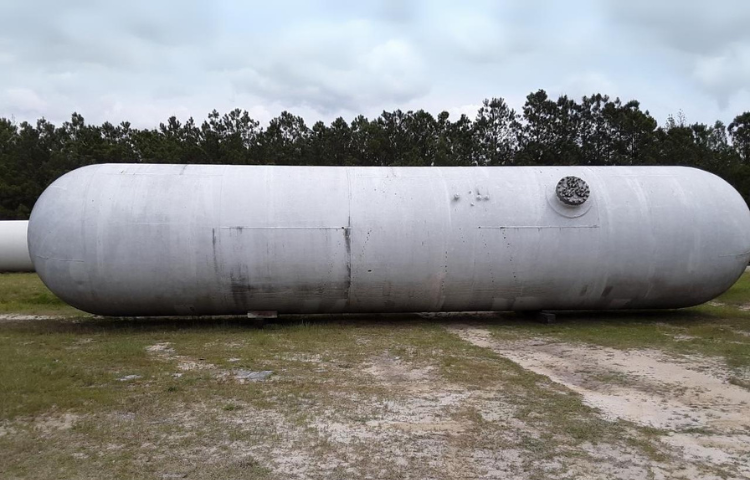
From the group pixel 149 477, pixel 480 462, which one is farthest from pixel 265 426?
pixel 480 462

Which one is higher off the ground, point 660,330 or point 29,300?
point 29,300

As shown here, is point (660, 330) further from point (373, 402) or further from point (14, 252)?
point (14, 252)

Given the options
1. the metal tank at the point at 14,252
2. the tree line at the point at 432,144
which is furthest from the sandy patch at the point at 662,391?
the tree line at the point at 432,144

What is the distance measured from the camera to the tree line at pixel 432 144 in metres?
29.7

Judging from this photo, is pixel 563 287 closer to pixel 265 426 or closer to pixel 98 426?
pixel 265 426

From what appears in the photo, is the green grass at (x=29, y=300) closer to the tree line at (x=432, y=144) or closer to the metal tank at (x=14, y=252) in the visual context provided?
the metal tank at (x=14, y=252)

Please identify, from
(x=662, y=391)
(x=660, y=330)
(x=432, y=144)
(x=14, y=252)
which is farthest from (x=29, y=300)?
(x=432, y=144)

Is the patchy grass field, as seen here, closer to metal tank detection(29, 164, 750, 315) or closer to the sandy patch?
the sandy patch

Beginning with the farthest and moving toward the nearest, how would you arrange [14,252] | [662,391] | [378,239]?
[14,252], [378,239], [662,391]

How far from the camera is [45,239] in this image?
884 centimetres

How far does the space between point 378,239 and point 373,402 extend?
390 cm

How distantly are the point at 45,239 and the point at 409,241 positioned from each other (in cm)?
582

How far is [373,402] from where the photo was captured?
224 inches

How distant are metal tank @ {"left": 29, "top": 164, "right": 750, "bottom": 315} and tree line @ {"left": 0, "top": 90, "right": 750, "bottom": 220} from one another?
63.1 ft
